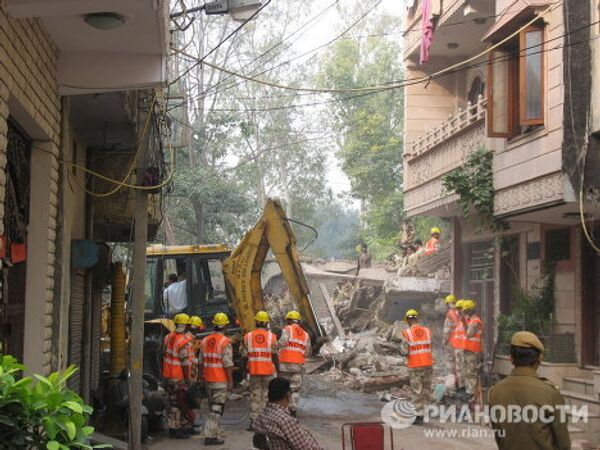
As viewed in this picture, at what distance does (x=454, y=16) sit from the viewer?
17.4 m

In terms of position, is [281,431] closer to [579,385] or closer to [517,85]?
[579,385]

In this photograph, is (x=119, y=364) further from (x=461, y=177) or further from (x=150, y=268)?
(x=461, y=177)

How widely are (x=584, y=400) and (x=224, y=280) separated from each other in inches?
277

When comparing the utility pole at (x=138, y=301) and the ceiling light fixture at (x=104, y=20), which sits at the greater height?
the ceiling light fixture at (x=104, y=20)

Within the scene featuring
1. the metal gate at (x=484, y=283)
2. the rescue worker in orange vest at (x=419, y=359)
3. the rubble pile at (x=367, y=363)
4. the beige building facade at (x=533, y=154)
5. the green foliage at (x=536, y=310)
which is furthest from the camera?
the metal gate at (x=484, y=283)

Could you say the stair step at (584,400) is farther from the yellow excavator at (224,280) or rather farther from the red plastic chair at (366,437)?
the red plastic chair at (366,437)

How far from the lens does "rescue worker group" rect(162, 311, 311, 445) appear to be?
12219 mm

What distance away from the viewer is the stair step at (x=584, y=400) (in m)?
12.0

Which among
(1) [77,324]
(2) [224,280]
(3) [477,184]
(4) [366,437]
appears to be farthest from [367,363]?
(4) [366,437]

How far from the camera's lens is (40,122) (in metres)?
7.05

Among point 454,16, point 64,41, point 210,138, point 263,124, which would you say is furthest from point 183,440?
point 263,124

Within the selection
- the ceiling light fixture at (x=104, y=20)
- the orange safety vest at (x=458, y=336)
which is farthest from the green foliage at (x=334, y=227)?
the ceiling light fixture at (x=104, y=20)

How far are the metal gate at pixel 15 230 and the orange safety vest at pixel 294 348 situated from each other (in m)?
6.47

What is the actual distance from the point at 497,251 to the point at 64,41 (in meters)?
12.4
